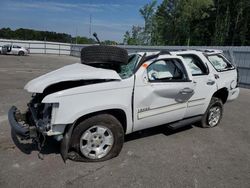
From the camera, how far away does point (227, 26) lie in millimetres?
→ 39594

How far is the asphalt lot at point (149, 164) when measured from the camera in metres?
3.38

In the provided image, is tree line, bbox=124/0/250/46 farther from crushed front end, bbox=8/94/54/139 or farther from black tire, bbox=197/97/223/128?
crushed front end, bbox=8/94/54/139

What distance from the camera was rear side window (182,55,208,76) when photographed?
17.1 ft

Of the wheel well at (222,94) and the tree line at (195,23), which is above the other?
the tree line at (195,23)

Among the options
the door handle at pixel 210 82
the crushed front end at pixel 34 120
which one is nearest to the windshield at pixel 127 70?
the crushed front end at pixel 34 120

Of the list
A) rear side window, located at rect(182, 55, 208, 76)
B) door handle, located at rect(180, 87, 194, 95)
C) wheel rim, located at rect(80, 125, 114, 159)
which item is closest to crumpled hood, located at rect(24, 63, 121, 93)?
wheel rim, located at rect(80, 125, 114, 159)

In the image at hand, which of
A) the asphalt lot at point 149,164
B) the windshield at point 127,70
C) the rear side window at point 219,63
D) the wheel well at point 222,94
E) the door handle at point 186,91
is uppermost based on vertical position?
the rear side window at point 219,63

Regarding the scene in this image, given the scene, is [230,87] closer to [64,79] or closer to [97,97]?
[97,97]

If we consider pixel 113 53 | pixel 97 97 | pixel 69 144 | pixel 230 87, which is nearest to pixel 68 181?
pixel 69 144

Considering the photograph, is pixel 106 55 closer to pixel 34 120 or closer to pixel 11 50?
pixel 34 120

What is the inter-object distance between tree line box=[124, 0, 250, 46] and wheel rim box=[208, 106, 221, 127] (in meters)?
36.8

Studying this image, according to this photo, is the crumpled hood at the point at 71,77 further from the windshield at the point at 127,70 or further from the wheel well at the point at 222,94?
the wheel well at the point at 222,94

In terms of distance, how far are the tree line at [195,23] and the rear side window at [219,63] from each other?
119 ft

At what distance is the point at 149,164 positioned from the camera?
3.88 m
